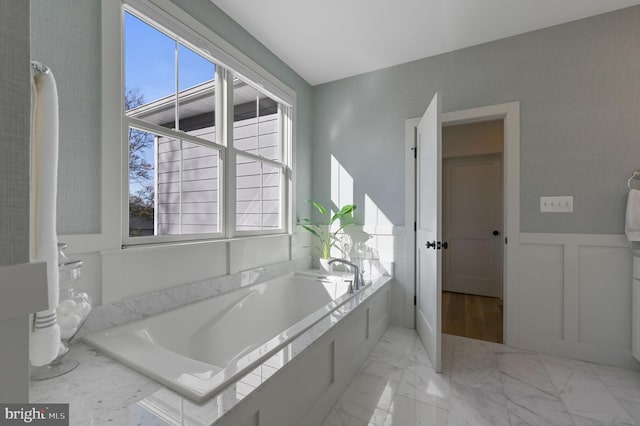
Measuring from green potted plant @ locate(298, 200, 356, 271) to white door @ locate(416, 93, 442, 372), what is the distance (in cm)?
74

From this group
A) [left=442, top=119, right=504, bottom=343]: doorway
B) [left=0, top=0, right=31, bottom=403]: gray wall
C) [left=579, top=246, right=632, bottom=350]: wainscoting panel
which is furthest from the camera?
[left=442, top=119, right=504, bottom=343]: doorway

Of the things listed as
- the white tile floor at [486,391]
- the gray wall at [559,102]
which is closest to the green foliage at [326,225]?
Answer: the gray wall at [559,102]

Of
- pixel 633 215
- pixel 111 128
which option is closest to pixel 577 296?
pixel 633 215

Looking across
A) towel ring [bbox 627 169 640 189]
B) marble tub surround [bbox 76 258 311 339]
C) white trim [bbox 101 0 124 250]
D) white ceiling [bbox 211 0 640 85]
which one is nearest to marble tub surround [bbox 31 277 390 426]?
marble tub surround [bbox 76 258 311 339]

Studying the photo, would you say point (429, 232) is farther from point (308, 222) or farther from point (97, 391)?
point (97, 391)

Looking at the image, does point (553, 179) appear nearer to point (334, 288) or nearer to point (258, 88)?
point (334, 288)

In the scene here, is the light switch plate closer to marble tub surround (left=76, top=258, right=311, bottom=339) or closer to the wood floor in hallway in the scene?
the wood floor in hallway

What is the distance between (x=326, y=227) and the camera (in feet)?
9.87

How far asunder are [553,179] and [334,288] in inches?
77.6

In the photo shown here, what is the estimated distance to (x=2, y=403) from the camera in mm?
464

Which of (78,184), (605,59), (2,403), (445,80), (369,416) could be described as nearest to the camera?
(2,403)

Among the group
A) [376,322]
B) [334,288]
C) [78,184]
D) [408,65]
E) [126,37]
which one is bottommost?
[376,322]

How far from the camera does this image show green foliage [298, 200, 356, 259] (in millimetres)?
2872

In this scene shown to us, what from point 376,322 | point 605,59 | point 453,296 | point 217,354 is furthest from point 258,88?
point 453,296
